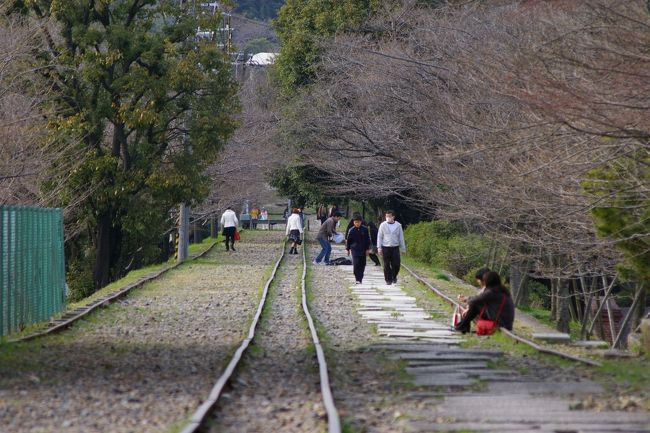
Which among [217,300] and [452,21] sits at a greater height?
[452,21]

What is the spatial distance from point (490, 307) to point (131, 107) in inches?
750

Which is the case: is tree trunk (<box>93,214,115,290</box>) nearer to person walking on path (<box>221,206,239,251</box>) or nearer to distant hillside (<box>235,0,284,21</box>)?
person walking on path (<box>221,206,239,251</box>)

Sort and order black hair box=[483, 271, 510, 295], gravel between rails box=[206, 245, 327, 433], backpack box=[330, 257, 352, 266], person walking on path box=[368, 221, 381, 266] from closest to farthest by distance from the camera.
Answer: gravel between rails box=[206, 245, 327, 433] → black hair box=[483, 271, 510, 295] → person walking on path box=[368, 221, 381, 266] → backpack box=[330, 257, 352, 266]

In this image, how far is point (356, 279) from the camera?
25.1 m

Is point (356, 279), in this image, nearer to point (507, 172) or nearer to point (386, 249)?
point (386, 249)

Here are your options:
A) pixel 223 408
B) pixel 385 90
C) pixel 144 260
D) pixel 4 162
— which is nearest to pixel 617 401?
pixel 223 408

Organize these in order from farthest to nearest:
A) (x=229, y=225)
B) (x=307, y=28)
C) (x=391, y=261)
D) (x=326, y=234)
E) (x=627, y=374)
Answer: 1. (x=307, y=28)
2. (x=229, y=225)
3. (x=326, y=234)
4. (x=391, y=261)
5. (x=627, y=374)

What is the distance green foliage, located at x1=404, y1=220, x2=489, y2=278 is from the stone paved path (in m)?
19.9

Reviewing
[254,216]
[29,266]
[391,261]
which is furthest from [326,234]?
[254,216]

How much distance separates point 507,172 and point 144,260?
73.3 ft

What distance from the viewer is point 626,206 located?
1486cm

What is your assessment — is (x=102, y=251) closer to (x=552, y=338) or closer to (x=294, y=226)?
(x=294, y=226)

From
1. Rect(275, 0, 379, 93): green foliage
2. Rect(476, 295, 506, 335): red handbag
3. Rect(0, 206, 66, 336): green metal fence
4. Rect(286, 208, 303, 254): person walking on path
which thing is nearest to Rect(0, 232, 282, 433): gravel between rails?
Rect(0, 206, 66, 336): green metal fence

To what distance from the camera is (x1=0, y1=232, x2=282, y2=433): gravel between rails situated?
866cm
